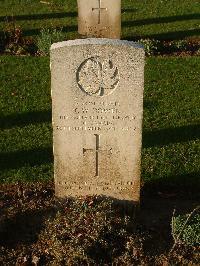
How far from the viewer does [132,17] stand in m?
14.7

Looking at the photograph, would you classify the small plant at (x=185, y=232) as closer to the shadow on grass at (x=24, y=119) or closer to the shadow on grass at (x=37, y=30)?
the shadow on grass at (x=24, y=119)

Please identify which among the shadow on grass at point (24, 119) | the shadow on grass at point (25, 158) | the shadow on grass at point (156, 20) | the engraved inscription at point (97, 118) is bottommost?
the shadow on grass at point (25, 158)

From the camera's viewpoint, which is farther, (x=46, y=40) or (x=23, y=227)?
(x=46, y=40)

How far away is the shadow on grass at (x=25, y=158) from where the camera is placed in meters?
7.17

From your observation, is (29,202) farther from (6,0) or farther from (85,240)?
(6,0)

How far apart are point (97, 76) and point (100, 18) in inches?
286

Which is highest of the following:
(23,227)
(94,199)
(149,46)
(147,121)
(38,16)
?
(38,16)

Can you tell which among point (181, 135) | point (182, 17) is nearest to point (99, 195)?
point (181, 135)

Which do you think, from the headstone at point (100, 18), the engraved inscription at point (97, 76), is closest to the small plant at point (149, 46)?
the headstone at point (100, 18)

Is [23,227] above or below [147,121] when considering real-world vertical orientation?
below

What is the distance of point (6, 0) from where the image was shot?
16.6 m

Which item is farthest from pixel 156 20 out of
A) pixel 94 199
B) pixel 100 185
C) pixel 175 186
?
pixel 94 199

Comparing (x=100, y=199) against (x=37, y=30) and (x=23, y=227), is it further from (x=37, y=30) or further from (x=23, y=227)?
(x=37, y=30)

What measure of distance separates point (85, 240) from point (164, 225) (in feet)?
3.49
